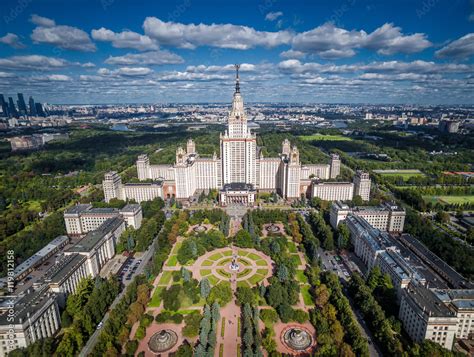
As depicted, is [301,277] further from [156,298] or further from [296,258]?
[156,298]

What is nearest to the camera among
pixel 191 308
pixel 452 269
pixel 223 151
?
pixel 191 308

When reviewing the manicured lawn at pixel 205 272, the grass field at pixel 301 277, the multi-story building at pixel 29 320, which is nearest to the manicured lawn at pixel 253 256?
the grass field at pixel 301 277

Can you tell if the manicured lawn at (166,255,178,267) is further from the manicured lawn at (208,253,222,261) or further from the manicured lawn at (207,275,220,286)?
the manicured lawn at (207,275,220,286)

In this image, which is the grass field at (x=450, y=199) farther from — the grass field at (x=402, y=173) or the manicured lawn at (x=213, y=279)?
the manicured lawn at (x=213, y=279)

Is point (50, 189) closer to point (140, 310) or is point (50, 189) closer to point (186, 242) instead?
point (186, 242)

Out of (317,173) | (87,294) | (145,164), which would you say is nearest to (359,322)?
(87,294)

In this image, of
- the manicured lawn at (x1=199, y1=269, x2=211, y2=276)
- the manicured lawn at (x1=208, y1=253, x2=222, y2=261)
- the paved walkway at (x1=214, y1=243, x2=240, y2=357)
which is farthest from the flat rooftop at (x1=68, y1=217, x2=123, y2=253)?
the paved walkway at (x1=214, y1=243, x2=240, y2=357)
